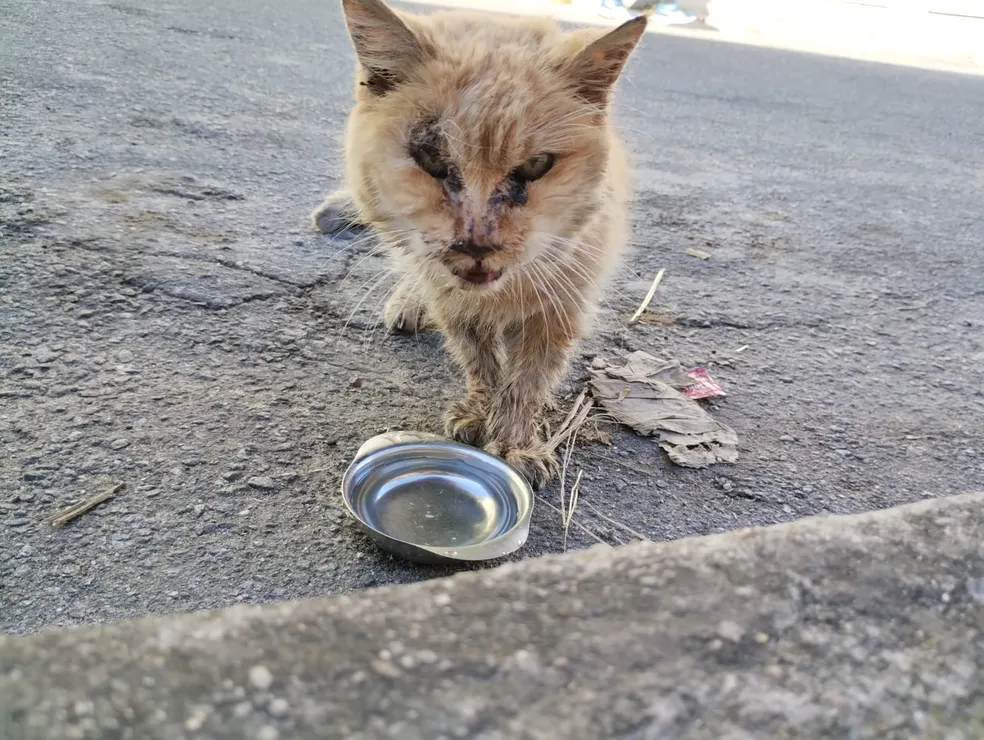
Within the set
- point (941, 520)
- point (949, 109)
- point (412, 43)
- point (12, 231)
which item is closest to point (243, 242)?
point (12, 231)

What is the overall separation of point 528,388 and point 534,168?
0.65 m

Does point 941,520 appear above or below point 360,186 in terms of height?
below

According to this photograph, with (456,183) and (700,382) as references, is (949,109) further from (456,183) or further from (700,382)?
(456,183)

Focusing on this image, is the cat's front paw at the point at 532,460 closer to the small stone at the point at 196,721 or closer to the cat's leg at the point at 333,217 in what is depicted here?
the small stone at the point at 196,721

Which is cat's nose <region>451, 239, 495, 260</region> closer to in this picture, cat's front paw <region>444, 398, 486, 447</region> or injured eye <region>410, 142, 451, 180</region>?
injured eye <region>410, 142, 451, 180</region>

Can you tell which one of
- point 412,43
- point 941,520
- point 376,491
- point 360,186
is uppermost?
point 412,43

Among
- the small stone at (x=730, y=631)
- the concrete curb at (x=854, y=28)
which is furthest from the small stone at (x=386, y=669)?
the concrete curb at (x=854, y=28)

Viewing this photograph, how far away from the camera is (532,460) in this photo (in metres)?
2.04

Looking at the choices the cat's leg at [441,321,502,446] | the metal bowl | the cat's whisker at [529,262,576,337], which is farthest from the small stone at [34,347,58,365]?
the cat's whisker at [529,262,576,337]

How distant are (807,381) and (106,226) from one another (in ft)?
8.87

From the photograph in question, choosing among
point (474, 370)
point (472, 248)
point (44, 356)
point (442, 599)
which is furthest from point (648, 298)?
point (442, 599)

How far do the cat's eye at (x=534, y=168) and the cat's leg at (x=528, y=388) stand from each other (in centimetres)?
44

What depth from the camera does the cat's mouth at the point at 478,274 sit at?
5.79 feet

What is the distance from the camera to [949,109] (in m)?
7.41
